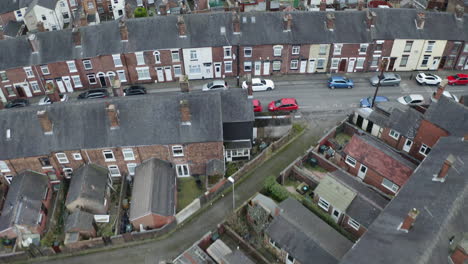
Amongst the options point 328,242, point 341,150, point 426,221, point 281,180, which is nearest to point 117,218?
point 281,180

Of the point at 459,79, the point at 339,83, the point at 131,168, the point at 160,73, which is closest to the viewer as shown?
the point at 131,168

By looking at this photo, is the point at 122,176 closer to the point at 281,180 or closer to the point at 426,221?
the point at 281,180

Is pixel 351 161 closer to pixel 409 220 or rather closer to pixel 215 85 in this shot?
pixel 409 220

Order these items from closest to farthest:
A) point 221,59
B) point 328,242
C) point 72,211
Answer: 1. point 328,242
2. point 72,211
3. point 221,59

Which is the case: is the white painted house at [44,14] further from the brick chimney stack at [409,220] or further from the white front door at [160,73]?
the brick chimney stack at [409,220]

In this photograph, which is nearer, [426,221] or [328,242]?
[426,221]

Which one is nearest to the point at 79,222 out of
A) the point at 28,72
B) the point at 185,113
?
the point at 185,113
